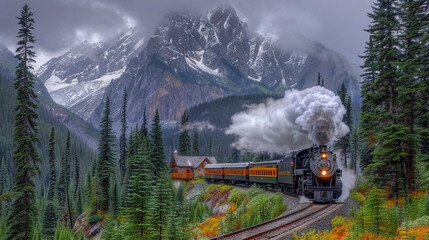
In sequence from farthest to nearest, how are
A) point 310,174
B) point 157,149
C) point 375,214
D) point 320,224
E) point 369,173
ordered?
point 157,149
point 369,173
point 310,174
point 320,224
point 375,214

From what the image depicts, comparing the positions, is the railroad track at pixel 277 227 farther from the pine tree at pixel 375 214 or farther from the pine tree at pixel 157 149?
the pine tree at pixel 157 149

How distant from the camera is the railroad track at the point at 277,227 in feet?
66.2

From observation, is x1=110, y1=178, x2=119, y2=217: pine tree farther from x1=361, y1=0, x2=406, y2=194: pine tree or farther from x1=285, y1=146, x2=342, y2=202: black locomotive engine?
x1=361, y1=0, x2=406, y2=194: pine tree

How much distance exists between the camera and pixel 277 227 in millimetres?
21562

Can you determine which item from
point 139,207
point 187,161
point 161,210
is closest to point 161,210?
point 161,210

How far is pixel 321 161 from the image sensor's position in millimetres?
30062

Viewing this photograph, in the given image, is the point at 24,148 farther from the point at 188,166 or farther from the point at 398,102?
the point at 188,166

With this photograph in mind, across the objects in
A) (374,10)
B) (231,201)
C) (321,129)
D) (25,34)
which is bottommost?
(231,201)

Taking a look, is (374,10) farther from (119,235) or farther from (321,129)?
(119,235)

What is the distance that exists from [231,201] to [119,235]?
1082 inches

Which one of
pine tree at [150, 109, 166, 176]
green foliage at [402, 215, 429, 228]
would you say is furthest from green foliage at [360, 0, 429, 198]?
pine tree at [150, 109, 166, 176]

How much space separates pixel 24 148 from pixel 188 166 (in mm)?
67529

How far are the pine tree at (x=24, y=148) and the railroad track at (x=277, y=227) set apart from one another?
54.1 ft

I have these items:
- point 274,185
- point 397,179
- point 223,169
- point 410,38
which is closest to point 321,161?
point 397,179
